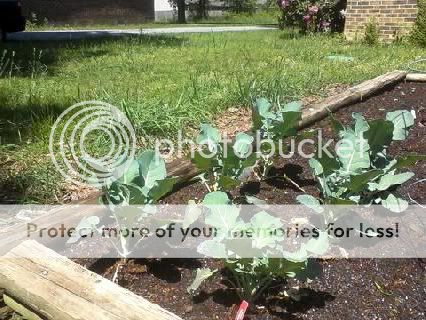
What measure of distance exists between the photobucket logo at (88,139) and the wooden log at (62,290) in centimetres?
83

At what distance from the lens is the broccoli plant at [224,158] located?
1.94 m

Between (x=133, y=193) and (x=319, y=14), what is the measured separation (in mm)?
9577

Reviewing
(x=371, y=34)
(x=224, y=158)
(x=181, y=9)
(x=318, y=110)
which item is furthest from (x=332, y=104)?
(x=181, y=9)

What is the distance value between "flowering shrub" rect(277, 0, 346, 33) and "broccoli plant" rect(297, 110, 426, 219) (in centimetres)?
870

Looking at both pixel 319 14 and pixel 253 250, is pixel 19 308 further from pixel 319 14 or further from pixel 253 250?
pixel 319 14

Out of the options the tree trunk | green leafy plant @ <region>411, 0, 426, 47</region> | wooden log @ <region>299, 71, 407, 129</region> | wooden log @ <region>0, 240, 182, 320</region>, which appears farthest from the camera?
the tree trunk

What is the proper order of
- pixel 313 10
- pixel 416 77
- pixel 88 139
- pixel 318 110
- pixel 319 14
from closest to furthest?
pixel 88 139 → pixel 318 110 → pixel 416 77 → pixel 313 10 → pixel 319 14

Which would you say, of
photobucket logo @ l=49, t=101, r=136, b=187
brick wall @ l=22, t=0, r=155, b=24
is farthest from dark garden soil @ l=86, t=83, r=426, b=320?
brick wall @ l=22, t=0, r=155, b=24

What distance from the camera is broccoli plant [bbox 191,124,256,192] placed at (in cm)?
194

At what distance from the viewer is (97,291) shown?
57.1 inches

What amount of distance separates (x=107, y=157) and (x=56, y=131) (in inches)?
23.8

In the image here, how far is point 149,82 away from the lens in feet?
16.0

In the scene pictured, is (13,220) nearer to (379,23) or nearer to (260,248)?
(260,248)

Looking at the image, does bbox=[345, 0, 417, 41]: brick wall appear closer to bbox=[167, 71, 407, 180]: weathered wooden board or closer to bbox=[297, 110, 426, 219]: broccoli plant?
bbox=[167, 71, 407, 180]: weathered wooden board
